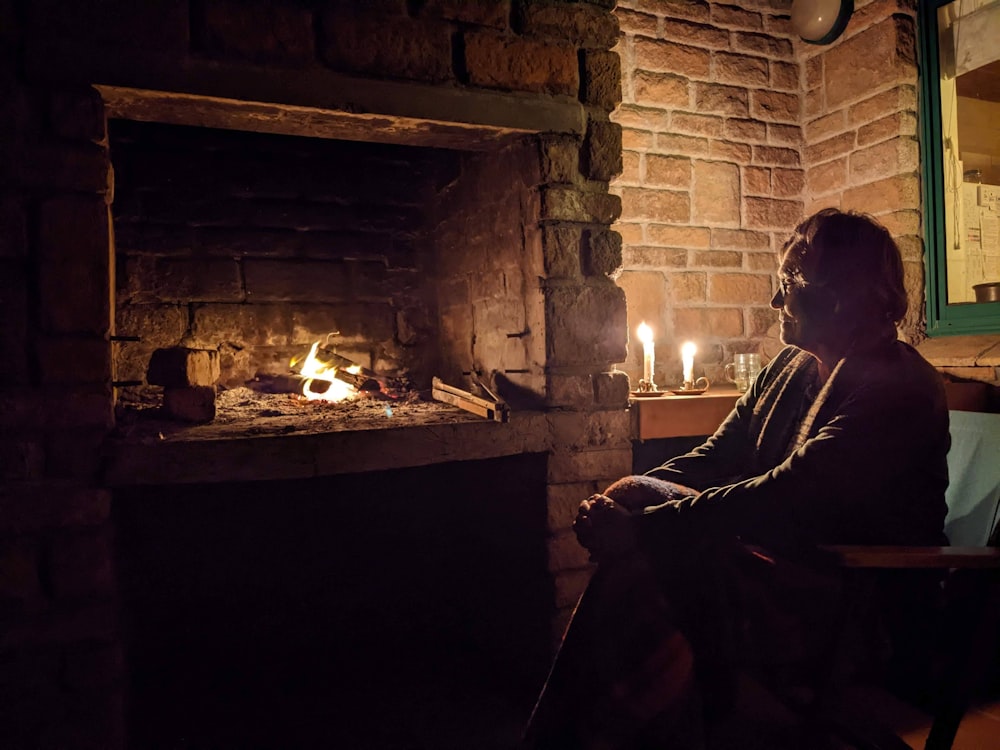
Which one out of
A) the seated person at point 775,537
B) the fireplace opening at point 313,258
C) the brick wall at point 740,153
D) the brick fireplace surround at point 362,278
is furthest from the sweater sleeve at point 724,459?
the brick wall at point 740,153

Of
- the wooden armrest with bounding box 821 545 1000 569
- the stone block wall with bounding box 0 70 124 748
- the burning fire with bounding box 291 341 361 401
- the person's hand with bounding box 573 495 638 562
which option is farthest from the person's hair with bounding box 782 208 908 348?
the stone block wall with bounding box 0 70 124 748

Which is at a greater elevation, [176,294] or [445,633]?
[176,294]

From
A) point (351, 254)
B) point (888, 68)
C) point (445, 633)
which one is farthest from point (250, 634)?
point (888, 68)

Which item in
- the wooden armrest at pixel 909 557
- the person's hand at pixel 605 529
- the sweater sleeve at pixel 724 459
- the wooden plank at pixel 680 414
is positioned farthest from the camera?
the wooden plank at pixel 680 414

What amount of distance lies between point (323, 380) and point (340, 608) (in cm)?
105

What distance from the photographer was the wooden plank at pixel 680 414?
9.37 feet

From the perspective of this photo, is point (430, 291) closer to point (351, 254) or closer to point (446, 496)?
point (351, 254)

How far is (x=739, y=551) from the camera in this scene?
6.33 feet

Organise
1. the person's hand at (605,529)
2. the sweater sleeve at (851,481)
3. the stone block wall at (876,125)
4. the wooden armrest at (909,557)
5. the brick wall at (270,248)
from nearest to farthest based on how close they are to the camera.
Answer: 1. the wooden armrest at (909,557)
2. the sweater sleeve at (851,481)
3. the person's hand at (605,529)
4. the brick wall at (270,248)
5. the stone block wall at (876,125)

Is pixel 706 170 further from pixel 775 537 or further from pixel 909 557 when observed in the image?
pixel 909 557

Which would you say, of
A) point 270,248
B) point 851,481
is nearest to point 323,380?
point 270,248

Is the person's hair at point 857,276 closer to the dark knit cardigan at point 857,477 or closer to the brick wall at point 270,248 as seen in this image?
the dark knit cardigan at point 857,477

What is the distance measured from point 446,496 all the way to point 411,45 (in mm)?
1936

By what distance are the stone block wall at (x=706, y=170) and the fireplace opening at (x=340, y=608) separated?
1.41 m
